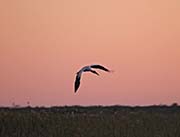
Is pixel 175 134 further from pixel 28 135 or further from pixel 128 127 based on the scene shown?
pixel 28 135

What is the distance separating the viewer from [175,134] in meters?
8.62

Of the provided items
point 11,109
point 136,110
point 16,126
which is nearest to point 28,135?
point 16,126

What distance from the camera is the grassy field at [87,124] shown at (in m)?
8.60

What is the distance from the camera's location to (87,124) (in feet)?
28.3

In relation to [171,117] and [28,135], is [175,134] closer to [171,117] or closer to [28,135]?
[171,117]

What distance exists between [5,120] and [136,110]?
64.8 inches

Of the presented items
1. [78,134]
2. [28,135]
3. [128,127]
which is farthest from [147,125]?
[28,135]

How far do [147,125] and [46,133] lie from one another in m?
1.10

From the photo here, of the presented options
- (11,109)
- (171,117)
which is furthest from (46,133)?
(171,117)

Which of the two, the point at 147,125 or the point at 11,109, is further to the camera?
the point at 11,109

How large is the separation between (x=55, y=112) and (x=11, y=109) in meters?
0.57

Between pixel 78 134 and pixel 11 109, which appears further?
pixel 11 109

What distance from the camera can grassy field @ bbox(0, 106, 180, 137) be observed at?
28.2 feet

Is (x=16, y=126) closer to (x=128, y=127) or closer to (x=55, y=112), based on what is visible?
(x=55, y=112)
